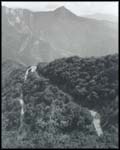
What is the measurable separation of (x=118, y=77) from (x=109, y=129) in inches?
254

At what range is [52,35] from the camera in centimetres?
14412

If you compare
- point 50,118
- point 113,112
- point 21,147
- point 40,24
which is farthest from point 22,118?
point 40,24

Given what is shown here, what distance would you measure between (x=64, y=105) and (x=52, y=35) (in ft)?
342

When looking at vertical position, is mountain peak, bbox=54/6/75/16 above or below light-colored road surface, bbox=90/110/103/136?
above

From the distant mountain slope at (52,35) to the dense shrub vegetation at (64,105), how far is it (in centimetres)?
6187

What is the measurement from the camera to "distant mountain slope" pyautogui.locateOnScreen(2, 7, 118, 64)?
11632 cm

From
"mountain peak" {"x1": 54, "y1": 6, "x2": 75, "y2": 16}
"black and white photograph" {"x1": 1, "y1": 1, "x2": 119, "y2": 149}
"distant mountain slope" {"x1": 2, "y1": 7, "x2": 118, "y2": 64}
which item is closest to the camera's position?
"black and white photograph" {"x1": 1, "y1": 1, "x2": 119, "y2": 149}

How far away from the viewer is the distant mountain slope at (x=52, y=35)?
116 metres

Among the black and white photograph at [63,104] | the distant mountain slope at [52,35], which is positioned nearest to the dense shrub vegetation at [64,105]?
the black and white photograph at [63,104]

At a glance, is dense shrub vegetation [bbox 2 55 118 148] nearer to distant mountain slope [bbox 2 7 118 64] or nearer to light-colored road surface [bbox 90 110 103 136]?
light-colored road surface [bbox 90 110 103 136]

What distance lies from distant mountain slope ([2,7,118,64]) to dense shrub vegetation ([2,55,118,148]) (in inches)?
2436

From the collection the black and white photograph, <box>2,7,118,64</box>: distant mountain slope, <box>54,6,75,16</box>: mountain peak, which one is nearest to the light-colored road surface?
the black and white photograph

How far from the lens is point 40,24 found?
14312 cm

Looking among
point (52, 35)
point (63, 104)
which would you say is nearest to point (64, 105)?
point (63, 104)
